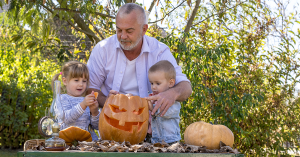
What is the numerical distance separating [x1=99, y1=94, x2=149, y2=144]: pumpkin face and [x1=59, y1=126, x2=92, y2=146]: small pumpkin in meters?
0.14

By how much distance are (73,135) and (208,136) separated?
0.97 meters

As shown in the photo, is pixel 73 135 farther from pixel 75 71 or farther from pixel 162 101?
pixel 75 71

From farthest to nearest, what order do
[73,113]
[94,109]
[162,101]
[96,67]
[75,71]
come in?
[96,67] < [75,71] < [94,109] < [73,113] < [162,101]

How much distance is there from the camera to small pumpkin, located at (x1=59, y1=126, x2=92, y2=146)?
81.9 inches

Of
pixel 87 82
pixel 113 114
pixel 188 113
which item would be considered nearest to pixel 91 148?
pixel 113 114

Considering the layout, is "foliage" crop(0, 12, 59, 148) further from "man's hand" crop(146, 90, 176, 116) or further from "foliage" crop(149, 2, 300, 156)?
"man's hand" crop(146, 90, 176, 116)

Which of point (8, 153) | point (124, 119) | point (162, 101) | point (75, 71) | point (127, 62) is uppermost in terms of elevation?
point (127, 62)

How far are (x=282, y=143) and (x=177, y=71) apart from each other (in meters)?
3.13

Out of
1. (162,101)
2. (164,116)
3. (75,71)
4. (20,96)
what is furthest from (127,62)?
(20,96)

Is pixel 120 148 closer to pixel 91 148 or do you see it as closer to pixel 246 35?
pixel 91 148

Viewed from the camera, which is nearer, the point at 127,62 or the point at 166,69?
the point at 166,69

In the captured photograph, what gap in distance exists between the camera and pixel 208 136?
2.17 metres

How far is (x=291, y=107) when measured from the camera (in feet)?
16.9

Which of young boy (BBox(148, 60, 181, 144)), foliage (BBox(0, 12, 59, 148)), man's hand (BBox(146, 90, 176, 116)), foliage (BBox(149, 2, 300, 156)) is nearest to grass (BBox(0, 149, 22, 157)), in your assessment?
foliage (BBox(0, 12, 59, 148))
